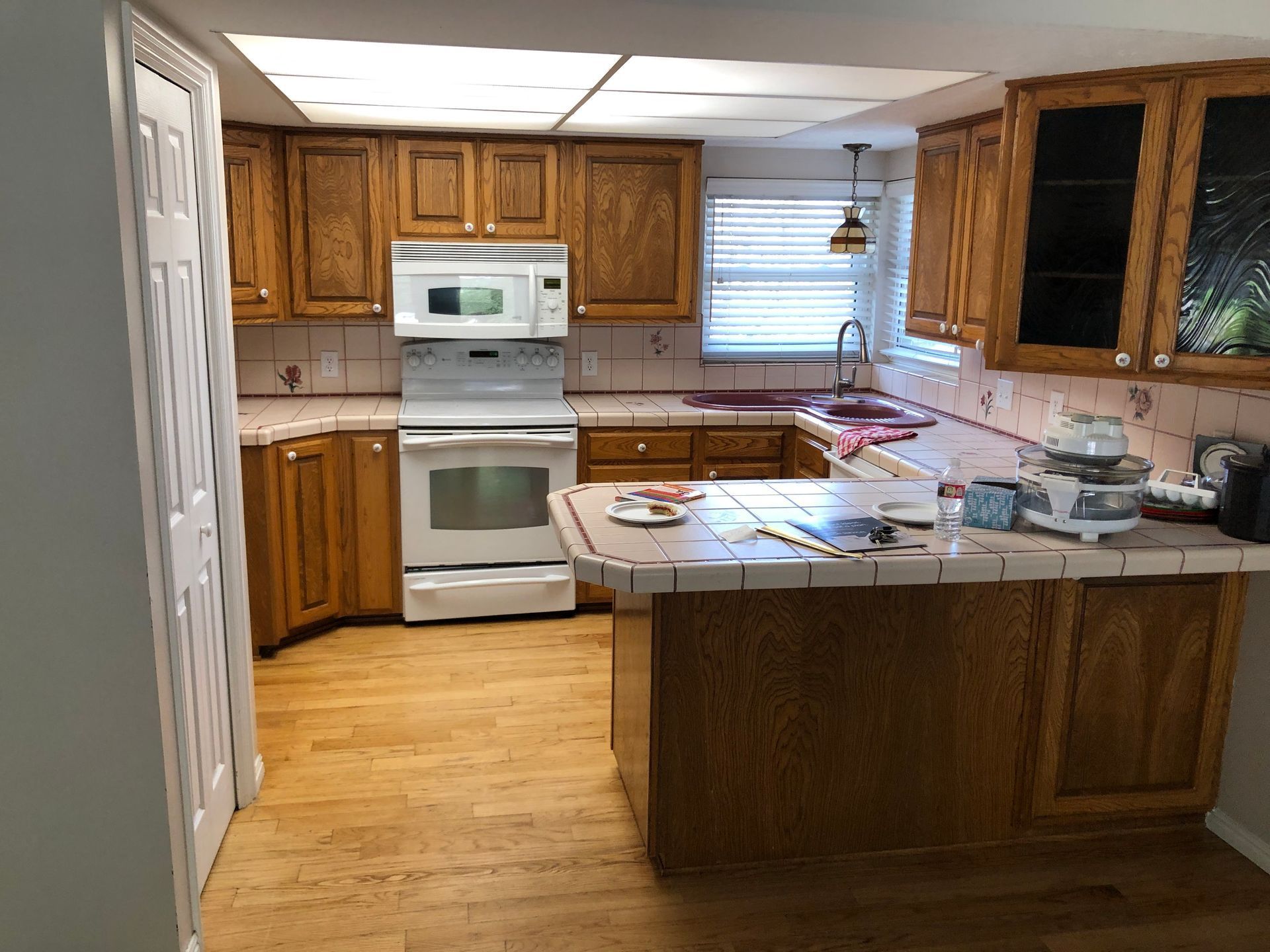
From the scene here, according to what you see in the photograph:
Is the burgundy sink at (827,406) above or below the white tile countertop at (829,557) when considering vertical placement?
above

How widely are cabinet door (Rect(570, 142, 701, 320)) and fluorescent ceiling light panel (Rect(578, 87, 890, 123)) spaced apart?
66 cm

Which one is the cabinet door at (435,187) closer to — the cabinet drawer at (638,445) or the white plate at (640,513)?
the cabinet drawer at (638,445)

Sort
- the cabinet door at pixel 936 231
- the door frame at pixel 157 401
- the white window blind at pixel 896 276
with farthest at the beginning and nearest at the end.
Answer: the white window blind at pixel 896 276
the cabinet door at pixel 936 231
the door frame at pixel 157 401

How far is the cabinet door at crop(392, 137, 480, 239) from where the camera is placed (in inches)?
161

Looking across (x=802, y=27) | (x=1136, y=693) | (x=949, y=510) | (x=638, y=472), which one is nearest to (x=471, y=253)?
(x=638, y=472)

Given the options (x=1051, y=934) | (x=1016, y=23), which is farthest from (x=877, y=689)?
(x=1016, y=23)

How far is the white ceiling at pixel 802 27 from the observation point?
213 cm

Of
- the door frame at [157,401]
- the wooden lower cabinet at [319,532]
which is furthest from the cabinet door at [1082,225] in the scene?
the wooden lower cabinet at [319,532]

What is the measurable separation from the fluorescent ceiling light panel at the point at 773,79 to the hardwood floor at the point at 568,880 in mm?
2043

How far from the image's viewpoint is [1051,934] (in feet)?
7.74

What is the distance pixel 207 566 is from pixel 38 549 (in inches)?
28.2

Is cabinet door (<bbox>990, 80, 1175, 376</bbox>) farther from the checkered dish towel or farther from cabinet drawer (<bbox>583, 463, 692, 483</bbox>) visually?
cabinet drawer (<bbox>583, 463, 692, 483</bbox>)

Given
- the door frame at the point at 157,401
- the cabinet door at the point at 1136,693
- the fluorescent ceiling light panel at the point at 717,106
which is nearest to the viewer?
the door frame at the point at 157,401

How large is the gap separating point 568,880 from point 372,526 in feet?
6.61
